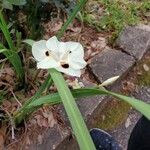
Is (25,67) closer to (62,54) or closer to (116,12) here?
(62,54)

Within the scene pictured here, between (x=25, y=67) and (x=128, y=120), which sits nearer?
(x=25, y=67)

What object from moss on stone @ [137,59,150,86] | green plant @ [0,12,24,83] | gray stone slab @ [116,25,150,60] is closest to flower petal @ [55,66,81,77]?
green plant @ [0,12,24,83]

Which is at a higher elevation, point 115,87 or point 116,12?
point 116,12

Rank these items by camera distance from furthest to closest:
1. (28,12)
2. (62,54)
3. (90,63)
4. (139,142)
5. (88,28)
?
(88,28) < (90,63) < (28,12) < (139,142) < (62,54)

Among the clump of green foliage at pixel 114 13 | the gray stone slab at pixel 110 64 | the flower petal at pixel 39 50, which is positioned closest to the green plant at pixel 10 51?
the flower petal at pixel 39 50

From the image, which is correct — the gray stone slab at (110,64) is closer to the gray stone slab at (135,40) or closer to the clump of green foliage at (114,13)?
the gray stone slab at (135,40)

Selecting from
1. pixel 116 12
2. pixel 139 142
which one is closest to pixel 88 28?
pixel 116 12

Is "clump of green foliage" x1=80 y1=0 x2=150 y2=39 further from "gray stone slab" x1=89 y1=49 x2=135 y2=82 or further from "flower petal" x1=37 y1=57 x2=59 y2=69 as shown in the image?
"flower petal" x1=37 y1=57 x2=59 y2=69

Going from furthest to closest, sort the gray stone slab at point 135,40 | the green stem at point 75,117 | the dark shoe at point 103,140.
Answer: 1. the gray stone slab at point 135,40
2. the dark shoe at point 103,140
3. the green stem at point 75,117
